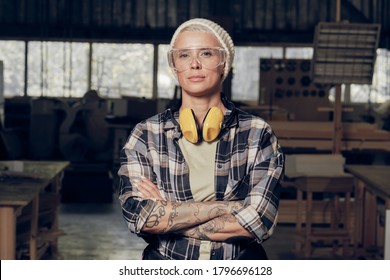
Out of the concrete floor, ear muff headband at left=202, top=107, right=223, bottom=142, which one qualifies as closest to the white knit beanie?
ear muff headband at left=202, top=107, right=223, bottom=142

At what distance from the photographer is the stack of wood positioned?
8156mm

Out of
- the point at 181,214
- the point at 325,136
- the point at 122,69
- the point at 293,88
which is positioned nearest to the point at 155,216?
the point at 181,214

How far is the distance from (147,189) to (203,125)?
248 mm

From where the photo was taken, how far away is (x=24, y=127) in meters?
12.3

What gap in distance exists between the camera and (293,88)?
38.2 feet

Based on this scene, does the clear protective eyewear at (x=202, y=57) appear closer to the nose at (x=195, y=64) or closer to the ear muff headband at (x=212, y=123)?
the nose at (x=195, y=64)

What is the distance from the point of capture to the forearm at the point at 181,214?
2.30 m

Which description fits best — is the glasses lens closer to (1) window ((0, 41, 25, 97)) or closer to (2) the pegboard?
(2) the pegboard

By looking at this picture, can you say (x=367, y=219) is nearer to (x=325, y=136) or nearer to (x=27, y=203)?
(x=325, y=136)

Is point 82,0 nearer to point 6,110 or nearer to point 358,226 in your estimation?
point 6,110

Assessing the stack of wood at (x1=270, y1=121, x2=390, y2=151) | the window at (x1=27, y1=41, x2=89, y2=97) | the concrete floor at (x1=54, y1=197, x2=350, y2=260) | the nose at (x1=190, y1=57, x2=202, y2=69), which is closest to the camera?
the nose at (x1=190, y1=57, x2=202, y2=69)

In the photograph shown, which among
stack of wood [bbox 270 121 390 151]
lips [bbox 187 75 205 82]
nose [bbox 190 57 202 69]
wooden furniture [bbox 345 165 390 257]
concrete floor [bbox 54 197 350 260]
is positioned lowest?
concrete floor [bbox 54 197 350 260]
